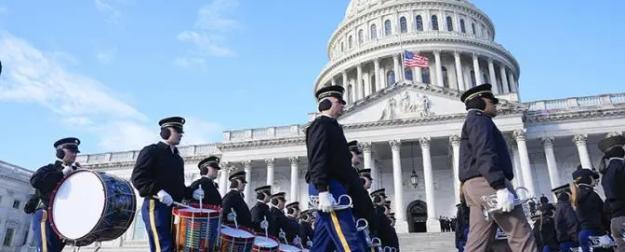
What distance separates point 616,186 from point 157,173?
24.5 feet

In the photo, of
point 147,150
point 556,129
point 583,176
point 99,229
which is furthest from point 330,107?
point 556,129

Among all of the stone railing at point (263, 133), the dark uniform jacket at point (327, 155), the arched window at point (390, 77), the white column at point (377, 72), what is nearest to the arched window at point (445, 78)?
the arched window at point (390, 77)

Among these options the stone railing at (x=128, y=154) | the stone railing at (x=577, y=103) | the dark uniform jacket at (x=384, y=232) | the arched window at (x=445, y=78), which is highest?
the arched window at (x=445, y=78)

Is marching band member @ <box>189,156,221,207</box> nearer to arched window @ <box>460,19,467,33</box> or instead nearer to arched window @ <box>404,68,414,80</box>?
arched window @ <box>404,68,414,80</box>

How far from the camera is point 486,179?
5.77 metres

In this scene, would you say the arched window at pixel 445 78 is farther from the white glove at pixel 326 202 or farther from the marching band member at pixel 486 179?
the white glove at pixel 326 202

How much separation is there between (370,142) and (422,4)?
29.7 m

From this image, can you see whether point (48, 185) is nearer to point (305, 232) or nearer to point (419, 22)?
point (305, 232)

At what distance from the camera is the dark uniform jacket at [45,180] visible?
27.5 feet

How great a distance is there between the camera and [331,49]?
232 ft

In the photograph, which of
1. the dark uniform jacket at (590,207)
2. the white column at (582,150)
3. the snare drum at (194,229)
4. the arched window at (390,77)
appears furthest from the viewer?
the arched window at (390,77)

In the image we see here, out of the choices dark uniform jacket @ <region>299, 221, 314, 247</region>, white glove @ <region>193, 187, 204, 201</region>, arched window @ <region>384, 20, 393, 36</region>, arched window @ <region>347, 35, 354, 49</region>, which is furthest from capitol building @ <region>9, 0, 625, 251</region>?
white glove @ <region>193, 187, 204, 201</region>

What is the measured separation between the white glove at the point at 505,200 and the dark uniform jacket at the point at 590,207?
5115mm

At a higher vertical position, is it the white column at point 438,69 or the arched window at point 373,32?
the arched window at point 373,32
